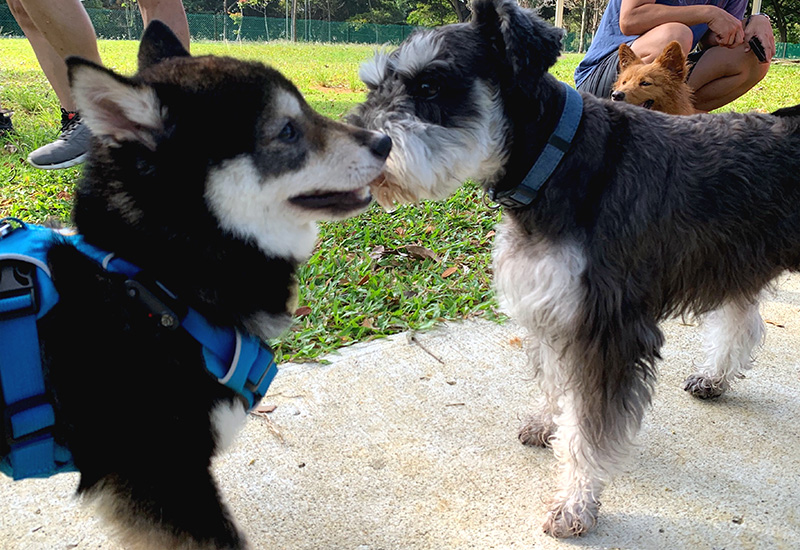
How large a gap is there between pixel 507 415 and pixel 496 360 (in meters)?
0.46

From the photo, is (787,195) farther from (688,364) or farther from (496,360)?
(496,360)

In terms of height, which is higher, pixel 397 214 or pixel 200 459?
pixel 200 459

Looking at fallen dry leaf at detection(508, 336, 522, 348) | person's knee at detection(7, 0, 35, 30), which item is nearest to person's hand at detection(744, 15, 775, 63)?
fallen dry leaf at detection(508, 336, 522, 348)

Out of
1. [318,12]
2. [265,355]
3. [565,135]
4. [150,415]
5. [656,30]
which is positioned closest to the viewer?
[150,415]

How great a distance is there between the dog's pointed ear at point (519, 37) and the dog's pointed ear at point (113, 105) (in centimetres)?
135

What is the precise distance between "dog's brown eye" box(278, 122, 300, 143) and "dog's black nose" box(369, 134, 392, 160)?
27cm

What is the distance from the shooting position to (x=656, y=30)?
15.0 ft

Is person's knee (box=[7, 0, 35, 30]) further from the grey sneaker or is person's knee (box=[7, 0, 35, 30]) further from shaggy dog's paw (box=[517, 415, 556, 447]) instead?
shaggy dog's paw (box=[517, 415, 556, 447])

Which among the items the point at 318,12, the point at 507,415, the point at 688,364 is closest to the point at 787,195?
the point at 688,364

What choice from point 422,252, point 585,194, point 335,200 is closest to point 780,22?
point 422,252

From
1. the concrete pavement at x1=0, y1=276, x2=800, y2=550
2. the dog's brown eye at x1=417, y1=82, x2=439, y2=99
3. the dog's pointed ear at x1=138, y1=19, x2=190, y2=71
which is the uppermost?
the dog's pointed ear at x1=138, y1=19, x2=190, y2=71

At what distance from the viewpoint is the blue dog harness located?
161 centimetres

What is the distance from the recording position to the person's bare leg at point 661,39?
451 cm

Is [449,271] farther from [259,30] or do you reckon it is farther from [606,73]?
[259,30]
